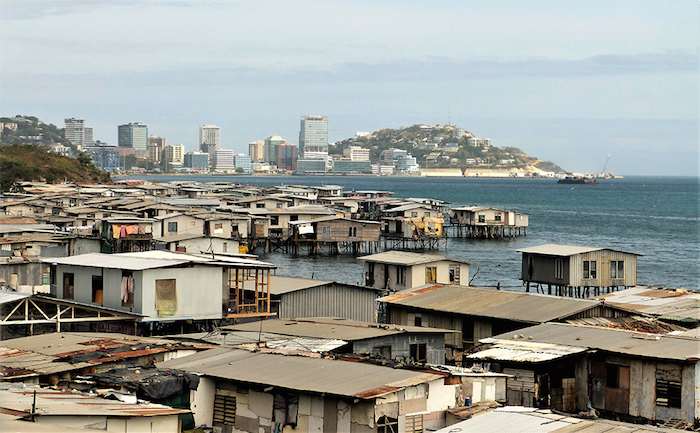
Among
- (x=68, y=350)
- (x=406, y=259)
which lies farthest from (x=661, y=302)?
(x=68, y=350)

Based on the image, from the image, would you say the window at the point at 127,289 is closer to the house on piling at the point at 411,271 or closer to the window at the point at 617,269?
the house on piling at the point at 411,271

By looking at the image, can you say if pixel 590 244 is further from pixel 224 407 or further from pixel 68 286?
pixel 224 407

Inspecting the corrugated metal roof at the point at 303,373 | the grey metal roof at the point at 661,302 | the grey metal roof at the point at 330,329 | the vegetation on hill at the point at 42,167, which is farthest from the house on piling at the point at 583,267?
the vegetation on hill at the point at 42,167

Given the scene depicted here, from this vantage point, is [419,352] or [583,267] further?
[583,267]

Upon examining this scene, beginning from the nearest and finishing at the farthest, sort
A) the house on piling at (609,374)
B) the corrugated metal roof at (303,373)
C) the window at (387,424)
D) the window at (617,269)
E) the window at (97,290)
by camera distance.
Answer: the window at (387,424)
the corrugated metal roof at (303,373)
the house on piling at (609,374)
the window at (97,290)
the window at (617,269)

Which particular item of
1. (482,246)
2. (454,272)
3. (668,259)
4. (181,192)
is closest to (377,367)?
(454,272)

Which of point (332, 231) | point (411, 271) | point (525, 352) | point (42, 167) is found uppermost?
point (42, 167)

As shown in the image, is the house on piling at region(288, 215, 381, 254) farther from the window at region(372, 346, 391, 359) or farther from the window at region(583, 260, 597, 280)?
the window at region(372, 346, 391, 359)
